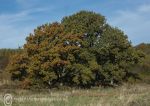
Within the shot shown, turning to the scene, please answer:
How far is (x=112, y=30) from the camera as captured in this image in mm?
60125

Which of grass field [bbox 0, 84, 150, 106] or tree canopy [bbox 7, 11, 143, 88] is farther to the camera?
tree canopy [bbox 7, 11, 143, 88]

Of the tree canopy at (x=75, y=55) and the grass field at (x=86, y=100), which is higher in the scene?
the tree canopy at (x=75, y=55)

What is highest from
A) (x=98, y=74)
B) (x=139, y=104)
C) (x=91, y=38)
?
(x=91, y=38)

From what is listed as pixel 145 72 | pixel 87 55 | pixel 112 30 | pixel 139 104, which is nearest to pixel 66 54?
pixel 87 55

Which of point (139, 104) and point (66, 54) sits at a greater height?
point (66, 54)

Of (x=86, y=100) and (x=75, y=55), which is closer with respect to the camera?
(x=86, y=100)

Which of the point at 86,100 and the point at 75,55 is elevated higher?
the point at 75,55

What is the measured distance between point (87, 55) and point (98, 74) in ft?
11.4

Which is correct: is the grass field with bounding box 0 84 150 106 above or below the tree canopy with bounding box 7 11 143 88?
below

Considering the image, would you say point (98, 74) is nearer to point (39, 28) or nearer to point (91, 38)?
point (91, 38)

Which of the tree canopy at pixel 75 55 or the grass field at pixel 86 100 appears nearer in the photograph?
the grass field at pixel 86 100

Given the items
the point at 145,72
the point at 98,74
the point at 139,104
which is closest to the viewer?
the point at 139,104

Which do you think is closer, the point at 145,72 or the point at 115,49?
the point at 115,49

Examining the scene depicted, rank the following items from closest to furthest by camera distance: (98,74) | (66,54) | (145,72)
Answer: (66,54)
(98,74)
(145,72)
